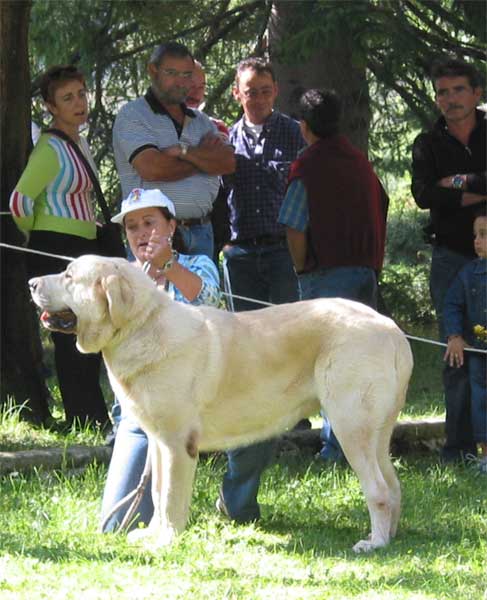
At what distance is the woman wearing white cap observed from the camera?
5.55m

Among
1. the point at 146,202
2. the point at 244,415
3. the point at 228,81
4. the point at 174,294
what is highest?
the point at 228,81

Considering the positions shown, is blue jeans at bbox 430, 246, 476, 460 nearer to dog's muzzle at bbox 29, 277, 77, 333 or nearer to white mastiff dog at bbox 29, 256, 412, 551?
white mastiff dog at bbox 29, 256, 412, 551

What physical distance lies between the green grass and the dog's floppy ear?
3.31ft

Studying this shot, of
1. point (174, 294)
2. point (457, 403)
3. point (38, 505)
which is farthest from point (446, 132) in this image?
point (38, 505)

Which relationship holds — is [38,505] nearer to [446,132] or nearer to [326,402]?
[326,402]

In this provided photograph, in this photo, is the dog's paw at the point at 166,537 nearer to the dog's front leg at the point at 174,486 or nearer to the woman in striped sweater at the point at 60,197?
the dog's front leg at the point at 174,486

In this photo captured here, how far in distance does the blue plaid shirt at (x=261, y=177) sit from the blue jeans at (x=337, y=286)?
0.78 metres

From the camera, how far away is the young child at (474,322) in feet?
24.0

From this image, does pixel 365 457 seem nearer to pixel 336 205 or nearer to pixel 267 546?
pixel 267 546

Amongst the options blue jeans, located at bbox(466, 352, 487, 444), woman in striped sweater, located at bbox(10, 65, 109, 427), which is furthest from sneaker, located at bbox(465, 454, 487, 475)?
woman in striped sweater, located at bbox(10, 65, 109, 427)

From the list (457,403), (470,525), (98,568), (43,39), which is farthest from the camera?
(43,39)

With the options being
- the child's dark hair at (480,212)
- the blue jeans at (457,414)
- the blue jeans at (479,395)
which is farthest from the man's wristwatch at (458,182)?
the blue jeans at (479,395)

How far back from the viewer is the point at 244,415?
548 centimetres

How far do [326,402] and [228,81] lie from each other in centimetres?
568
